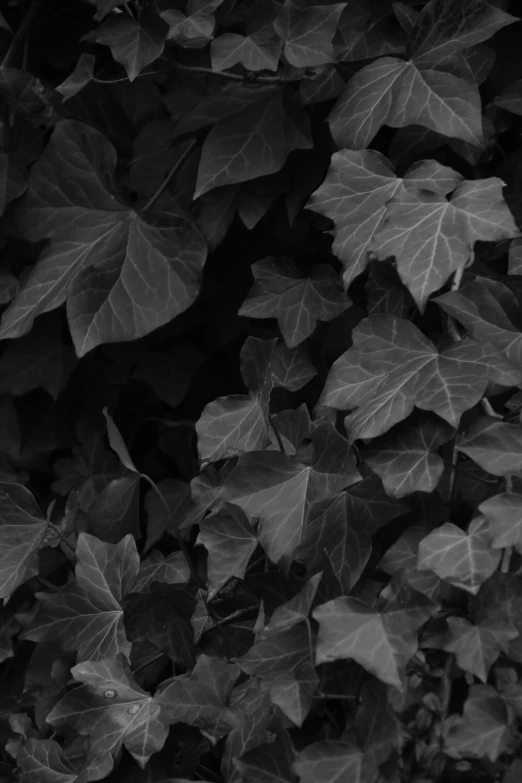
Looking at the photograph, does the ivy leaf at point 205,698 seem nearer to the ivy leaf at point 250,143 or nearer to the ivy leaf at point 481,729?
the ivy leaf at point 481,729

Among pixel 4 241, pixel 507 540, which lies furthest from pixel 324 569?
pixel 4 241

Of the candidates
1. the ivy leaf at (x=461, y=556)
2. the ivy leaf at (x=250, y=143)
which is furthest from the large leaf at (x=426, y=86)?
the ivy leaf at (x=461, y=556)

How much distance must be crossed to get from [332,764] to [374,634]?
0.14m

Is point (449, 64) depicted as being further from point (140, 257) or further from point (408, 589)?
point (408, 589)

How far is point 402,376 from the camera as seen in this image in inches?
37.2

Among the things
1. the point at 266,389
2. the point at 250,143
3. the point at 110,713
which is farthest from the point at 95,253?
the point at 110,713

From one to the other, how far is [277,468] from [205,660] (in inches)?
8.8

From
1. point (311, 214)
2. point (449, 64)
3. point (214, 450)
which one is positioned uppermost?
point (449, 64)

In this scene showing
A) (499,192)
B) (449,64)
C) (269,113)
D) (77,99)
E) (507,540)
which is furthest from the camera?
(77,99)

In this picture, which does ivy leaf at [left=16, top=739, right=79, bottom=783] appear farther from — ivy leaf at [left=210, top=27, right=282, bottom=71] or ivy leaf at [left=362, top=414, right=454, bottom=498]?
ivy leaf at [left=210, top=27, right=282, bottom=71]

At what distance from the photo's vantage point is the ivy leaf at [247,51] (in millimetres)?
1108

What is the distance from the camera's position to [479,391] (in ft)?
2.87

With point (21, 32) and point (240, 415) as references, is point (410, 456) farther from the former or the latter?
point (21, 32)

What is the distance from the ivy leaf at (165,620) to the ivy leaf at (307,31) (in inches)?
26.7
